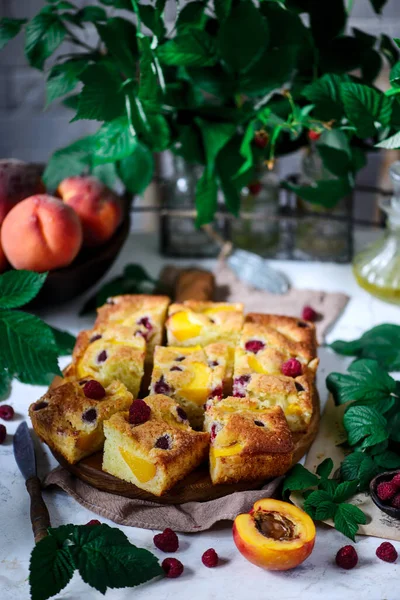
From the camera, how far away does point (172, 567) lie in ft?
3.98

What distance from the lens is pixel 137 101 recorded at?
1.79 metres

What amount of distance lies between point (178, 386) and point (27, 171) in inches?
30.0

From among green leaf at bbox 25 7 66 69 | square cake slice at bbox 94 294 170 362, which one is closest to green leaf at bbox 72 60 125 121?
green leaf at bbox 25 7 66 69

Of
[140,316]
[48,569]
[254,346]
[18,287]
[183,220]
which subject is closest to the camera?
[48,569]

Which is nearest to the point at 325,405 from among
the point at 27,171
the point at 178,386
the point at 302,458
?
the point at 302,458

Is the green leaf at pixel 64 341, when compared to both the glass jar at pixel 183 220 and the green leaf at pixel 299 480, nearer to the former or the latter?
the glass jar at pixel 183 220

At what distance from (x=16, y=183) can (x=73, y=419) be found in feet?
2.42

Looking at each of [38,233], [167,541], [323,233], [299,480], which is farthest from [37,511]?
[323,233]

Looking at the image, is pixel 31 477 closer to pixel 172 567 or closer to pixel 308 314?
pixel 172 567

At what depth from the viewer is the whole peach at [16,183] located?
6.12 ft

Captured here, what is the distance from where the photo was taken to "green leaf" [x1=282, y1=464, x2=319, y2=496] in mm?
1325

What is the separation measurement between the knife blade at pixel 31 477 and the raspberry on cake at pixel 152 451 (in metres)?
0.13

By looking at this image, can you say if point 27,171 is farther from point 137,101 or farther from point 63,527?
point 63,527

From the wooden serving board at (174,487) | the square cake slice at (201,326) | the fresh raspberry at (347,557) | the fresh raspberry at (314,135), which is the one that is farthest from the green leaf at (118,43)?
the fresh raspberry at (347,557)
